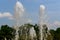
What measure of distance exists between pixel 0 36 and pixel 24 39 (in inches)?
2224

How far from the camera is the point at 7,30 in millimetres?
127500

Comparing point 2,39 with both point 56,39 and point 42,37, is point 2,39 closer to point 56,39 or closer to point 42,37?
point 56,39

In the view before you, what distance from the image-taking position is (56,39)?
113875mm

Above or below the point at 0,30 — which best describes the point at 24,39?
below

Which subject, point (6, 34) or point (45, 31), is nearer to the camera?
point (45, 31)

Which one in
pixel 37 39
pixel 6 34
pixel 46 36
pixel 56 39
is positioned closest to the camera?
pixel 46 36

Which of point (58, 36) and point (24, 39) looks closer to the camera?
point (24, 39)

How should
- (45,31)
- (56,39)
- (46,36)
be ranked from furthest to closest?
1. (56,39)
2. (45,31)
3. (46,36)

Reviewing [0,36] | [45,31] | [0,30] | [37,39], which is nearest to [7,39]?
[0,36]

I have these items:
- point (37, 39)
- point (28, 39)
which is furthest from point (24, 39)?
point (37, 39)

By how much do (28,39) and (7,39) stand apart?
54.3m

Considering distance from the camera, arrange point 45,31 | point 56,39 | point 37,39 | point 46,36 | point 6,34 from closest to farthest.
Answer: point 46,36
point 45,31
point 37,39
point 56,39
point 6,34

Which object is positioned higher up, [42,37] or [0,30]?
[0,30]

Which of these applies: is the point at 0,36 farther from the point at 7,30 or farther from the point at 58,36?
the point at 58,36
